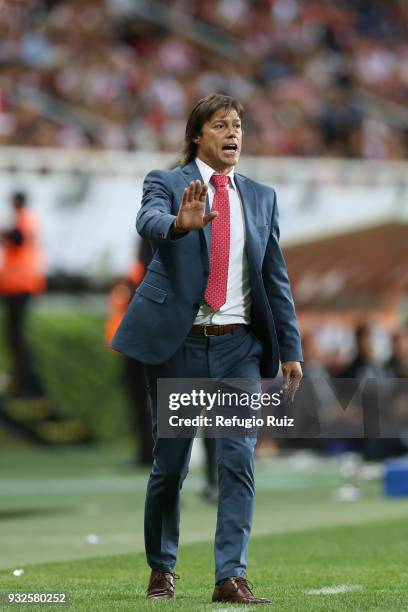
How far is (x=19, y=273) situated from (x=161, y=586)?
12.0 metres

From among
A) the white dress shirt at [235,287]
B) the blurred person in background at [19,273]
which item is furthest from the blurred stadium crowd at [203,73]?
the white dress shirt at [235,287]

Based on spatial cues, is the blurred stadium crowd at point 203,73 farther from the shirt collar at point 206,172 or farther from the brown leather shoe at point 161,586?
the brown leather shoe at point 161,586

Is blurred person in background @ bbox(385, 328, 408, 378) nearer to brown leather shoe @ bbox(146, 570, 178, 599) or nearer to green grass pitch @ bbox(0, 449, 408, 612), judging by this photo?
green grass pitch @ bbox(0, 449, 408, 612)

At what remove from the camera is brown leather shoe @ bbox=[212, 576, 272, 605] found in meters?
6.24

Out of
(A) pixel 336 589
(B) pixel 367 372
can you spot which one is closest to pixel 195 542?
(A) pixel 336 589

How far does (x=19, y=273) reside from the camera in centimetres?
1828

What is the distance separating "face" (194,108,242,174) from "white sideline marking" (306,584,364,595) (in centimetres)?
185

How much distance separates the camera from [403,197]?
21953 mm

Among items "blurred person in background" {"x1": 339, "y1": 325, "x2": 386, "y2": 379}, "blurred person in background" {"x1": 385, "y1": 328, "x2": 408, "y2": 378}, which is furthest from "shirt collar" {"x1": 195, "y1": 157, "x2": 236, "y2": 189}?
"blurred person in background" {"x1": 385, "y1": 328, "x2": 408, "y2": 378}

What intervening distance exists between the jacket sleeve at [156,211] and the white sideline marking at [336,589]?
1671 millimetres

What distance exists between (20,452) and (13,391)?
76 cm

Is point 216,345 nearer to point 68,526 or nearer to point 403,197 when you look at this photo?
point 68,526

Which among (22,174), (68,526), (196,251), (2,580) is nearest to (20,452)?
(22,174)

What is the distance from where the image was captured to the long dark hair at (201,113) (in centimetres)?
657
